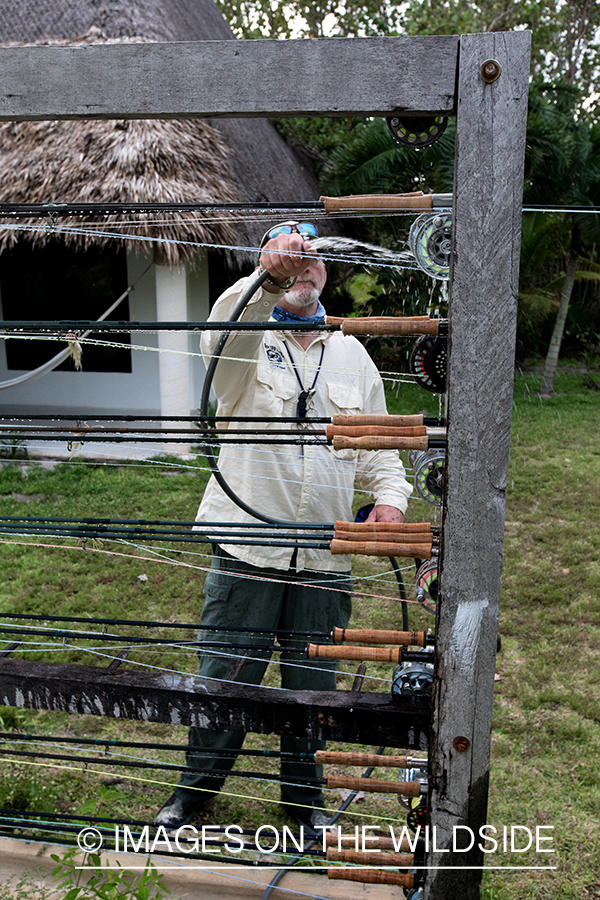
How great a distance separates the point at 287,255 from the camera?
5.36 feet

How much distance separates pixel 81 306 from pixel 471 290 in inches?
303

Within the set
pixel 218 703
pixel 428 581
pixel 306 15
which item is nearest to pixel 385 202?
pixel 428 581

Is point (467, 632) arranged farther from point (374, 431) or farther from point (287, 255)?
point (287, 255)

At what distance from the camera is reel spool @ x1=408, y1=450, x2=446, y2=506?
5.09 ft

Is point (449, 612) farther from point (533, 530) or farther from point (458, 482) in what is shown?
point (533, 530)

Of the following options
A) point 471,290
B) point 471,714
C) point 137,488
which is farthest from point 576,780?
→ point 137,488

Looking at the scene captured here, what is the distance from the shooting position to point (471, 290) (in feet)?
4.25

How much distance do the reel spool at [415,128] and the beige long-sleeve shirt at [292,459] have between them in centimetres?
103

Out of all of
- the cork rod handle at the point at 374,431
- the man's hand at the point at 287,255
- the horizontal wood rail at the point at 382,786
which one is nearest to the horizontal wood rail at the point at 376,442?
the cork rod handle at the point at 374,431

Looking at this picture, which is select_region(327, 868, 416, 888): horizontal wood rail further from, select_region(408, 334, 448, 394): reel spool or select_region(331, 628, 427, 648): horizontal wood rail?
select_region(408, 334, 448, 394): reel spool

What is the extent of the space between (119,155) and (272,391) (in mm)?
4931

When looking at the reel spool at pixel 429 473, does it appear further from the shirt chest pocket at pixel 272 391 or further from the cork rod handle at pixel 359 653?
the shirt chest pocket at pixel 272 391

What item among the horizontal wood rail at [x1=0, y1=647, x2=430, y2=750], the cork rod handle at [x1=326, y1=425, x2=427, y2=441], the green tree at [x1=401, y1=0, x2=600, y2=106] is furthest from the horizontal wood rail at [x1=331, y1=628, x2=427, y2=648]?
the green tree at [x1=401, y1=0, x2=600, y2=106]

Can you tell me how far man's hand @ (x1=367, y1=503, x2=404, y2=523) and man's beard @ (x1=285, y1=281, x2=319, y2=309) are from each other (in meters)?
0.67
